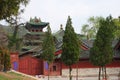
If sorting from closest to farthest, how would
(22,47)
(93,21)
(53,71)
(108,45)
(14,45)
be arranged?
(108,45) → (53,71) → (14,45) → (22,47) → (93,21)

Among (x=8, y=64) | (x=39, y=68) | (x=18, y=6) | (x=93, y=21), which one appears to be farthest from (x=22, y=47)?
(x=18, y=6)

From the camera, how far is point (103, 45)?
1192 inches

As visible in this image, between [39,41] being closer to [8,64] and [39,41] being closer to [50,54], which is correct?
[50,54]

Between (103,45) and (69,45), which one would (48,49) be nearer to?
(69,45)

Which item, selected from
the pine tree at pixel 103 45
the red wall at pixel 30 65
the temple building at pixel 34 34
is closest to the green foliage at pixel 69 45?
the pine tree at pixel 103 45

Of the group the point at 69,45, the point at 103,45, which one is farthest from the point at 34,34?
the point at 103,45

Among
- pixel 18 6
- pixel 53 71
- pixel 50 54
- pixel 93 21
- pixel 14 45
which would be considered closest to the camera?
pixel 18 6

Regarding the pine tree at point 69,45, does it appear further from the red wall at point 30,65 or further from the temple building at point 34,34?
the temple building at point 34,34

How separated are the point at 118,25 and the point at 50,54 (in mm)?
33310

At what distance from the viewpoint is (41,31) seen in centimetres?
6812

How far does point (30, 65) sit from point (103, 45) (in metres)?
17.8

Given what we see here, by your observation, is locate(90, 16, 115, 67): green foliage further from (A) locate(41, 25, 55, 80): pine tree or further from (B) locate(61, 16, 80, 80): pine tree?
(A) locate(41, 25, 55, 80): pine tree

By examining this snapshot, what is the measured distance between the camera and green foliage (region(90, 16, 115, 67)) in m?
29.6

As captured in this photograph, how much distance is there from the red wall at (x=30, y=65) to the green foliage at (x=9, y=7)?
28.3m
